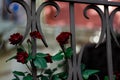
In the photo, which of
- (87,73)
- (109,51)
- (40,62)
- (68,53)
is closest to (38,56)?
(40,62)

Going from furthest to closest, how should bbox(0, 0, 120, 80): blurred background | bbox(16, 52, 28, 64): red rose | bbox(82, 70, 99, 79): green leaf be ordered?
bbox(0, 0, 120, 80): blurred background
bbox(82, 70, 99, 79): green leaf
bbox(16, 52, 28, 64): red rose

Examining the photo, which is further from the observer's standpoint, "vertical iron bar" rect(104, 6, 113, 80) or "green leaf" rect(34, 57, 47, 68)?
"vertical iron bar" rect(104, 6, 113, 80)

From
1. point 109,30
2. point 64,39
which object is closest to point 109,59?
point 109,30

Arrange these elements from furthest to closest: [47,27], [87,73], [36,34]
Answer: [47,27] → [87,73] → [36,34]

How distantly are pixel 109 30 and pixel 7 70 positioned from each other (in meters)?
0.59

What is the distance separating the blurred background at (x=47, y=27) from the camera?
5.06ft

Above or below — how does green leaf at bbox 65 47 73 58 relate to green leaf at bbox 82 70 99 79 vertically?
above

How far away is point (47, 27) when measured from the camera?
5.46 feet

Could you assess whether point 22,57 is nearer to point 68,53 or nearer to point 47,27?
point 68,53

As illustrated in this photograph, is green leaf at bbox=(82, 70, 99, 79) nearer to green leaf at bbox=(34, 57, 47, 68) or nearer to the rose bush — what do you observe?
the rose bush

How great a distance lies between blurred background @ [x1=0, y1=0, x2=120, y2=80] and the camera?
60.7 inches

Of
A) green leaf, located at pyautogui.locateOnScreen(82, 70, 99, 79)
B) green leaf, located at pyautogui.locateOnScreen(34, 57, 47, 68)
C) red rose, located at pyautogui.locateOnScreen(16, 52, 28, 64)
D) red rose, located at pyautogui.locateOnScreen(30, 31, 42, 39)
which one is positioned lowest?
green leaf, located at pyautogui.locateOnScreen(82, 70, 99, 79)

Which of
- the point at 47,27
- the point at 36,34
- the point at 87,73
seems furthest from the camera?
the point at 47,27

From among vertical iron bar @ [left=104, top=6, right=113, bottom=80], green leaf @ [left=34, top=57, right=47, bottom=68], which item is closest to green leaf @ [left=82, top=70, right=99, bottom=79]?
vertical iron bar @ [left=104, top=6, right=113, bottom=80]
